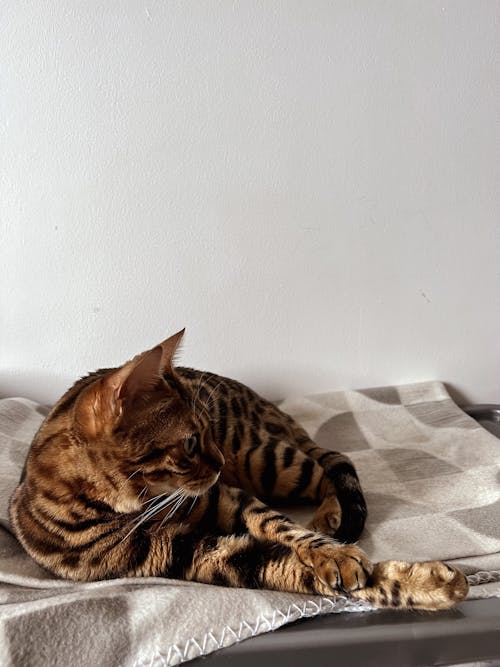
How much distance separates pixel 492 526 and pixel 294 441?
0.49 metres

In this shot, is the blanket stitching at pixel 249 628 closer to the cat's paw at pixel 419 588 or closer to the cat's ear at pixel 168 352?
the cat's paw at pixel 419 588

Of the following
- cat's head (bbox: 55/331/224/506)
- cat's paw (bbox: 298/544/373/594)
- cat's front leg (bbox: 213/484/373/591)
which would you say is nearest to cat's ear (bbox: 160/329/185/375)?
cat's head (bbox: 55/331/224/506)

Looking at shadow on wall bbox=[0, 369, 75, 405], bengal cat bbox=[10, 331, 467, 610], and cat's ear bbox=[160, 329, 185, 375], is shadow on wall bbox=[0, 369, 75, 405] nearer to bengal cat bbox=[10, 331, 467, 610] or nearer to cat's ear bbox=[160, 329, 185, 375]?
bengal cat bbox=[10, 331, 467, 610]

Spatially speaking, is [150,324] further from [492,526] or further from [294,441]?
[492,526]

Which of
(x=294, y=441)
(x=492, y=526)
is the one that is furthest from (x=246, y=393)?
(x=492, y=526)

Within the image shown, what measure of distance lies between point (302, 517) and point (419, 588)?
0.40m

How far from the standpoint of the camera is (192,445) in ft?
3.62

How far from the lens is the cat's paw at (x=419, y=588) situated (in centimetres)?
100

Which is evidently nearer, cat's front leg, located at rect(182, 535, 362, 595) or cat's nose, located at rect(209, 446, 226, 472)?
cat's front leg, located at rect(182, 535, 362, 595)

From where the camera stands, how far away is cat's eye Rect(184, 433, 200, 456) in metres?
1.09

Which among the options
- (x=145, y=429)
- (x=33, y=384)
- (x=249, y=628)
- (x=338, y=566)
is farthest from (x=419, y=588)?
(x=33, y=384)

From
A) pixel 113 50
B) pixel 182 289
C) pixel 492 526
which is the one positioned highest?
pixel 113 50

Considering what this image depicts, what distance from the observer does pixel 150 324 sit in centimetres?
181

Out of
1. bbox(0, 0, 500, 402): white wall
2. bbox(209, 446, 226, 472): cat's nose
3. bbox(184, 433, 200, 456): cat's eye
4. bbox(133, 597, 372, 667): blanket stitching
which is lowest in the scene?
bbox(133, 597, 372, 667): blanket stitching
